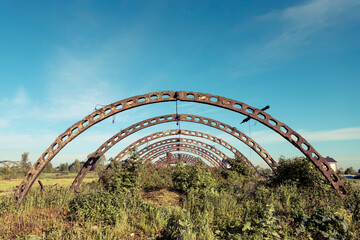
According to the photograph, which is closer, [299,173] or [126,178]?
[126,178]

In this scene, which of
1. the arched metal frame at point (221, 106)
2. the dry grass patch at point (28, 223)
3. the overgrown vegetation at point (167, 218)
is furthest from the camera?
the arched metal frame at point (221, 106)

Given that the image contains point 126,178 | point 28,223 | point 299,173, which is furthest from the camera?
point 299,173

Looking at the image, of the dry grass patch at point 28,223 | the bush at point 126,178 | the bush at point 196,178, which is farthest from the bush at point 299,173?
the dry grass patch at point 28,223

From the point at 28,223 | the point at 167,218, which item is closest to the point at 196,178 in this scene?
the point at 167,218

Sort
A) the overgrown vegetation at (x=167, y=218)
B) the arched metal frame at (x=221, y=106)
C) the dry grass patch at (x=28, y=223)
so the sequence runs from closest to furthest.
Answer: the overgrown vegetation at (x=167, y=218) → the dry grass patch at (x=28, y=223) → the arched metal frame at (x=221, y=106)

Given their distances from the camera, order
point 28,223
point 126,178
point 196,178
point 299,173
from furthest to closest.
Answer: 1. point 299,173
2. point 196,178
3. point 126,178
4. point 28,223

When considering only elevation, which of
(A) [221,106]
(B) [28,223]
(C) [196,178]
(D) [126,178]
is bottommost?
(B) [28,223]

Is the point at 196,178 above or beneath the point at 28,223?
above

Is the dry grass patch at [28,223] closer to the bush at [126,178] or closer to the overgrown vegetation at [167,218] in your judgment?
the overgrown vegetation at [167,218]

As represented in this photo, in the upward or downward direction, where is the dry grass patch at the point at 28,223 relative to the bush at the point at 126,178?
downward

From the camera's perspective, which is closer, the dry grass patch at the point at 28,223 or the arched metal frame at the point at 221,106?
the dry grass patch at the point at 28,223

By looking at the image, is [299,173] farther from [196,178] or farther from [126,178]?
[126,178]

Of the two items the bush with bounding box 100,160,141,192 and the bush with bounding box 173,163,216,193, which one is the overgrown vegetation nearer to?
the bush with bounding box 100,160,141,192

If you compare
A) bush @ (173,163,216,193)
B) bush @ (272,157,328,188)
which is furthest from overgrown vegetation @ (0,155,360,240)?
bush @ (272,157,328,188)
